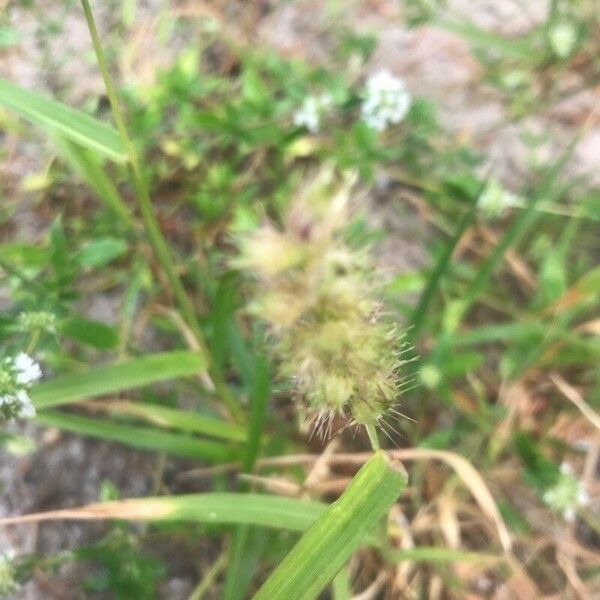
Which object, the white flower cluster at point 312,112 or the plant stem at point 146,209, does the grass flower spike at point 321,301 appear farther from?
the white flower cluster at point 312,112

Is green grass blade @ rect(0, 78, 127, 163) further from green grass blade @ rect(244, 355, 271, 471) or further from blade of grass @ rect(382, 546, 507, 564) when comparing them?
blade of grass @ rect(382, 546, 507, 564)

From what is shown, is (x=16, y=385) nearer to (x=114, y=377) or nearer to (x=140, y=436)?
(x=114, y=377)

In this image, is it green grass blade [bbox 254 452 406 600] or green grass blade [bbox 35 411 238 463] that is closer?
green grass blade [bbox 254 452 406 600]

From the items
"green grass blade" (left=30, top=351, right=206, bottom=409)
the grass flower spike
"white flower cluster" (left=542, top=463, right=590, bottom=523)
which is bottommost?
"white flower cluster" (left=542, top=463, right=590, bottom=523)

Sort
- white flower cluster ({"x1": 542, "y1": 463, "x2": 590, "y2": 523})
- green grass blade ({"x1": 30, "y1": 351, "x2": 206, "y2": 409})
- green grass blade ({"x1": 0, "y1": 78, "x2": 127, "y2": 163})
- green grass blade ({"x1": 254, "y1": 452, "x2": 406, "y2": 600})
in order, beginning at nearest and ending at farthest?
green grass blade ({"x1": 254, "y1": 452, "x2": 406, "y2": 600})
green grass blade ({"x1": 0, "y1": 78, "x2": 127, "y2": 163})
green grass blade ({"x1": 30, "y1": 351, "x2": 206, "y2": 409})
white flower cluster ({"x1": 542, "y1": 463, "x2": 590, "y2": 523})

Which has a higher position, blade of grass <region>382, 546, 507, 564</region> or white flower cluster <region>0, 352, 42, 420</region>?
white flower cluster <region>0, 352, 42, 420</region>

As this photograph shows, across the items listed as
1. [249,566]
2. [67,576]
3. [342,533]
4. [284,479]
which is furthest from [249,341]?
[342,533]

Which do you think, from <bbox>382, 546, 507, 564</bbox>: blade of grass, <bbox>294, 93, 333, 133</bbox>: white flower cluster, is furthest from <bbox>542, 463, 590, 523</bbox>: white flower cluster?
<bbox>294, 93, 333, 133</bbox>: white flower cluster
